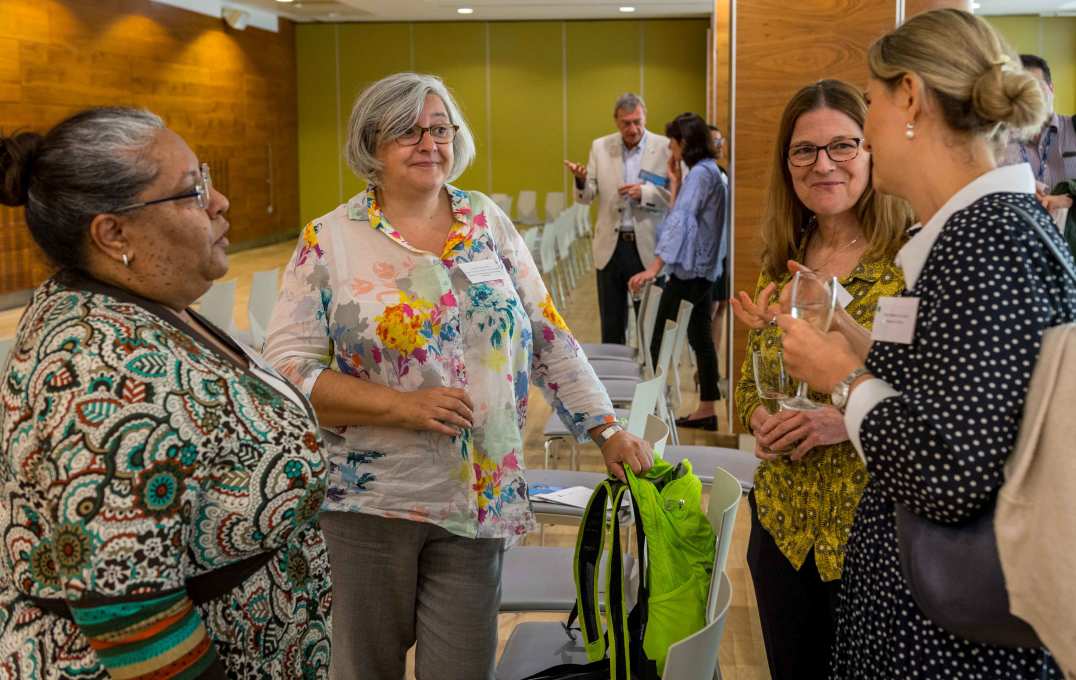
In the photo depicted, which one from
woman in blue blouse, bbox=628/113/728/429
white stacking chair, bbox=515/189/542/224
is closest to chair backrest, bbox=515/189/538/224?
white stacking chair, bbox=515/189/542/224

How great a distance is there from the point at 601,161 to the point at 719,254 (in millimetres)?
1472

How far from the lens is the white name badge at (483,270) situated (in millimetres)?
2180

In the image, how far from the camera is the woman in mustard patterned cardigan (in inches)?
80.9

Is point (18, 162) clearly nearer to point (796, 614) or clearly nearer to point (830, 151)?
point (830, 151)

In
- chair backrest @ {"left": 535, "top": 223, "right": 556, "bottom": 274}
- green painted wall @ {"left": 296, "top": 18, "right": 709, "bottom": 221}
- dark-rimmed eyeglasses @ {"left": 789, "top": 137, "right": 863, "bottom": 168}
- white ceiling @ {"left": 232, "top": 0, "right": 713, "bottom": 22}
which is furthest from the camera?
green painted wall @ {"left": 296, "top": 18, "right": 709, "bottom": 221}

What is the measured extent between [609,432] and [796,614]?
52 centimetres

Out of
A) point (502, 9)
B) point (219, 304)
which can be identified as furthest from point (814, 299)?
point (502, 9)

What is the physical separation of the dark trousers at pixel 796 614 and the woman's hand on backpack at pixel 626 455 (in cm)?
30

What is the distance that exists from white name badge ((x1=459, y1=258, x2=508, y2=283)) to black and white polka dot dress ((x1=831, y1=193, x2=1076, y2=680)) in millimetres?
948

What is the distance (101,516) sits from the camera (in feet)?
4.07

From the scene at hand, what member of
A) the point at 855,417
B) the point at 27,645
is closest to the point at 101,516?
the point at 27,645

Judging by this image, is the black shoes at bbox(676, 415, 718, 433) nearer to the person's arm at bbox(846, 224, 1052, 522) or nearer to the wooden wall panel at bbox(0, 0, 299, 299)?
the wooden wall panel at bbox(0, 0, 299, 299)

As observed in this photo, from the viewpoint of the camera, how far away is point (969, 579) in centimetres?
129

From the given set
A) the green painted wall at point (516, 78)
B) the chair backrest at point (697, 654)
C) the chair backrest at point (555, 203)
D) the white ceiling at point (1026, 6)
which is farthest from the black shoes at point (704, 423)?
the green painted wall at point (516, 78)
